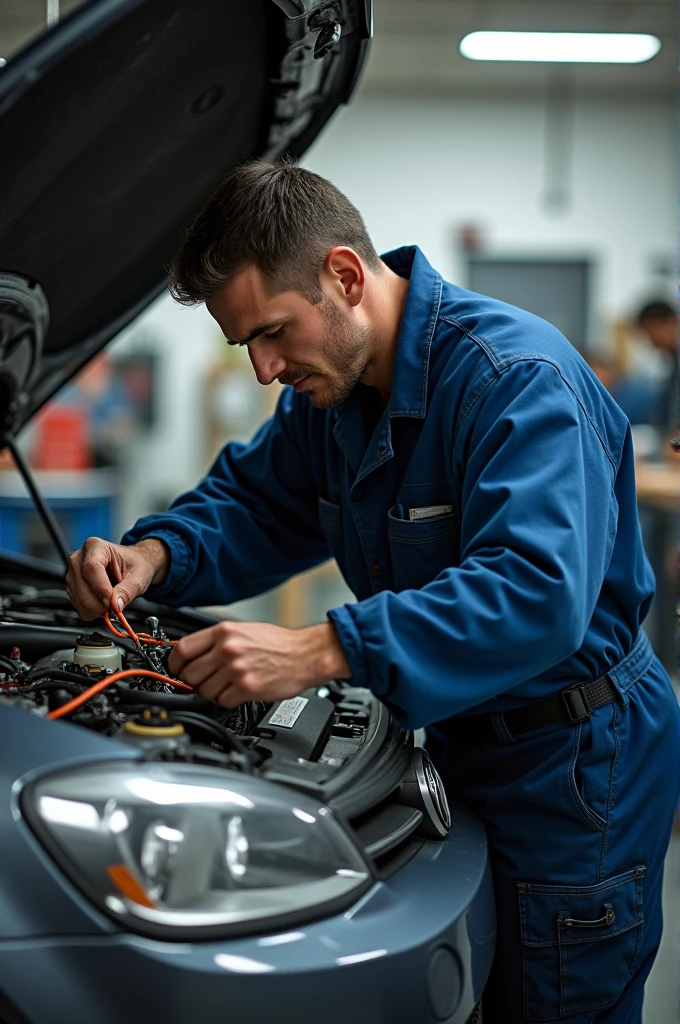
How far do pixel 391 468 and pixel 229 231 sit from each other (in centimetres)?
41

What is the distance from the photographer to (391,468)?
1.45 metres

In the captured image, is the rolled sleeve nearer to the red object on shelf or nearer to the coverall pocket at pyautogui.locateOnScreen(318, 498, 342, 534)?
the coverall pocket at pyautogui.locateOnScreen(318, 498, 342, 534)

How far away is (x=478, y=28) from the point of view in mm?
6250

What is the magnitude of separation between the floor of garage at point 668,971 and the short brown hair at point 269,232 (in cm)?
157

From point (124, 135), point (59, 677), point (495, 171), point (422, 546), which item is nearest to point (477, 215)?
point (495, 171)

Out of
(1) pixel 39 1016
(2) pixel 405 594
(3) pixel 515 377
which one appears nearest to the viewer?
(1) pixel 39 1016

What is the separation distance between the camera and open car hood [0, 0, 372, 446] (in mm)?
1271

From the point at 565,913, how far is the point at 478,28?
615 centimetres

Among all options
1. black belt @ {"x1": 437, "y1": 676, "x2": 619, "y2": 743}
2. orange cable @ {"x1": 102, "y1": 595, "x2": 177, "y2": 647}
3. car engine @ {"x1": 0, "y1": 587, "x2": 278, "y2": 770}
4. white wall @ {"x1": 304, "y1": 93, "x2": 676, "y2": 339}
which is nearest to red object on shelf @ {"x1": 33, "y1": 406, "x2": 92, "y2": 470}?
white wall @ {"x1": 304, "y1": 93, "x2": 676, "y2": 339}

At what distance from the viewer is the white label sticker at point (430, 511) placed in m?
1.37

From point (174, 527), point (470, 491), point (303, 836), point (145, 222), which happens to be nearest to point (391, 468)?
point (470, 491)

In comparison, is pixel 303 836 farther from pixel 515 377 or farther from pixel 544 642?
pixel 515 377

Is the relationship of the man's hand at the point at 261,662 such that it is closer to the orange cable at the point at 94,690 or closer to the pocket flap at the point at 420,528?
the orange cable at the point at 94,690

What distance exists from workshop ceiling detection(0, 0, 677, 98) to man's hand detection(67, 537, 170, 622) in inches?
172
